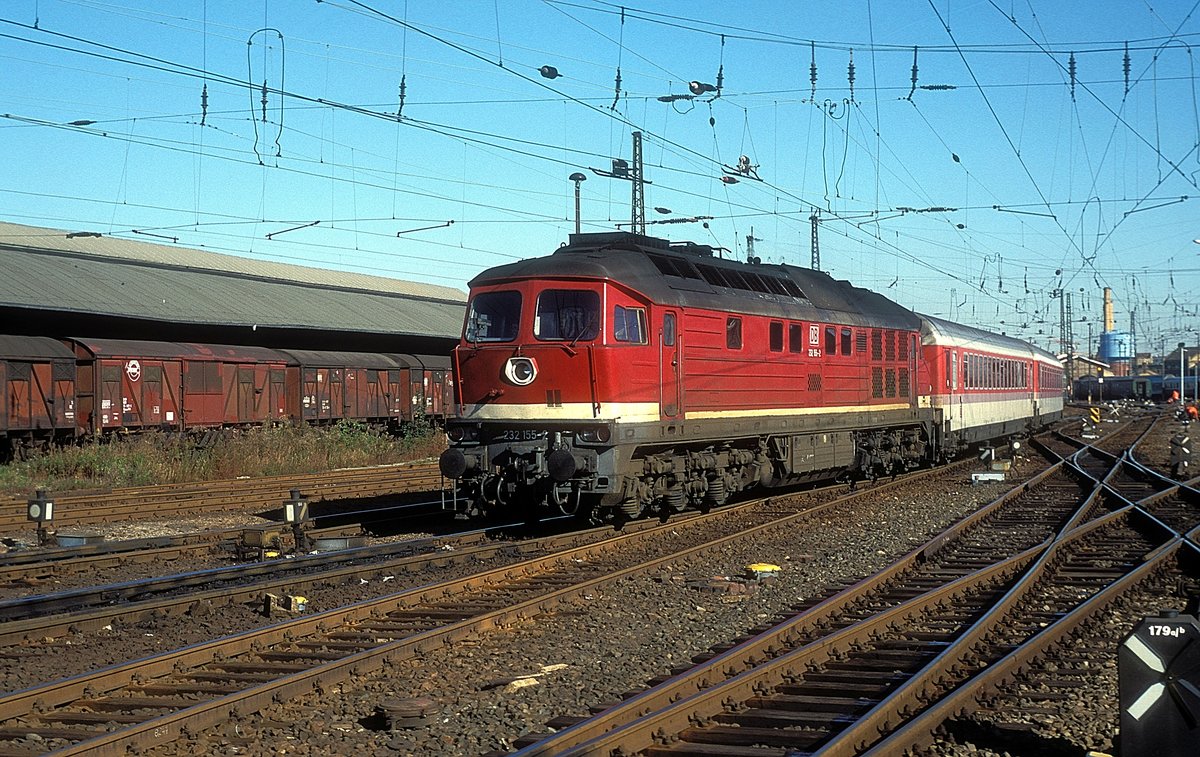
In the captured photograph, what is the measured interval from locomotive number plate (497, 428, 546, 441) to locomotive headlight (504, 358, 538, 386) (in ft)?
2.02

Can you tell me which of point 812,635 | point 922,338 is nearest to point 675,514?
point 812,635

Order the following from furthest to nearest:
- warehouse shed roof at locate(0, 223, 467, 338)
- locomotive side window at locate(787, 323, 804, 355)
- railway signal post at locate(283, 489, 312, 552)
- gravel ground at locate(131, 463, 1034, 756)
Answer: warehouse shed roof at locate(0, 223, 467, 338)
locomotive side window at locate(787, 323, 804, 355)
railway signal post at locate(283, 489, 312, 552)
gravel ground at locate(131, 463, 1034, 756)

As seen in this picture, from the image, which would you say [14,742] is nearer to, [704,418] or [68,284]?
[704,418]

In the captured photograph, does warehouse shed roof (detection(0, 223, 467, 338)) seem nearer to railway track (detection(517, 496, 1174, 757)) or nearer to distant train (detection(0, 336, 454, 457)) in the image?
distant train (detection(0, 336, 454, 457))

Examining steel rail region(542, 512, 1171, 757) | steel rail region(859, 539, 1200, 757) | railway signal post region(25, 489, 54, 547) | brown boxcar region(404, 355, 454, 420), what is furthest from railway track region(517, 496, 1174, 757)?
brown boxcar region(404, 355, 454, 420)

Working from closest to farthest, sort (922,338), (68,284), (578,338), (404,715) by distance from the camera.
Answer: (404,715), (578,338), (922,338), (68,284)

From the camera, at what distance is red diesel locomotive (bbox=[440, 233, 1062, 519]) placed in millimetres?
15047

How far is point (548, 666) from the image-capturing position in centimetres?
891

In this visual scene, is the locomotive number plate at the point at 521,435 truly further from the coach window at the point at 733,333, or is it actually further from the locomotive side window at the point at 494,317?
the coach window at the point at 733,333

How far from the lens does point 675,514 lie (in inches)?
721

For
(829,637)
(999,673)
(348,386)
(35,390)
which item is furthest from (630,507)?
(348,386)

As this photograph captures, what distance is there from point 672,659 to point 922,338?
19.3 meters

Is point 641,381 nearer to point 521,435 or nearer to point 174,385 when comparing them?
point 521,435

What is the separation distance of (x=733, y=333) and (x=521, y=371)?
3683 mm
